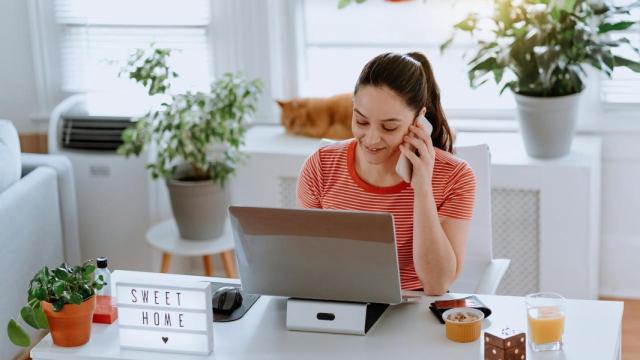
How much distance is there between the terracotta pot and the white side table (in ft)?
5.04

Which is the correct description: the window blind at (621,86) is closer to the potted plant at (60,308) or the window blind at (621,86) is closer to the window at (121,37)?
the window at (121,37)

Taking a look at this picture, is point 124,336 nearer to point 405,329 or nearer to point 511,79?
point 405,329

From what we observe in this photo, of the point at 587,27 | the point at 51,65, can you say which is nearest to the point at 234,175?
the point at 51,65

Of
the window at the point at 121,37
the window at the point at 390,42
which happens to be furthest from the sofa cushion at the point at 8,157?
the window at the point at 390,42

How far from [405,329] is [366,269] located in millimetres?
161

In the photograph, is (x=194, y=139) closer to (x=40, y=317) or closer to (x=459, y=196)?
(x=459, y=196)

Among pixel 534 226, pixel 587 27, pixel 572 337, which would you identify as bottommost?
pixel 534 226

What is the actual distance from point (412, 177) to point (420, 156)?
51mm

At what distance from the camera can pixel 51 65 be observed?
4.19 metres

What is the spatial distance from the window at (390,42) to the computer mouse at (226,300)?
1848 mm

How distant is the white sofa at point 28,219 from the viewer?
3217 millimetres

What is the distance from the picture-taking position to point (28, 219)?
11.0 ft

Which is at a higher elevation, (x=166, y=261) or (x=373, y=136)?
(x=373, y=136)

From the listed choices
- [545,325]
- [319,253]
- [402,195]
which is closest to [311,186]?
[402,195]
